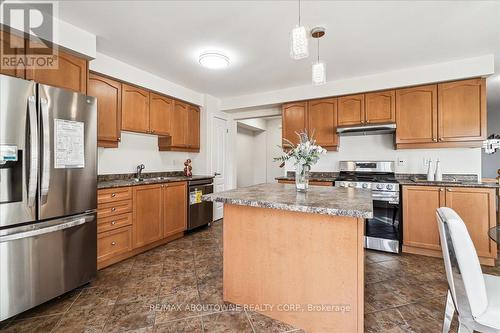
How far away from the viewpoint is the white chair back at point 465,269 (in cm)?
115

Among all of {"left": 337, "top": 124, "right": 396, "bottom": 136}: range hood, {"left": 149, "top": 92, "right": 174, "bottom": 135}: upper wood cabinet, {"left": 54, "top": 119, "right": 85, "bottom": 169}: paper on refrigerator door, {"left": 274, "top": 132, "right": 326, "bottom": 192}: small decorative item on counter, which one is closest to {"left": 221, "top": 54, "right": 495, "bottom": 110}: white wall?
{"left": 337, "top": 124, "right": 396, "bottom": 136}: range hood

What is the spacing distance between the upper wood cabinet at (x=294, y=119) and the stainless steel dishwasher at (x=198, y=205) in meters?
1.59

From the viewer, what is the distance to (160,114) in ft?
12.1

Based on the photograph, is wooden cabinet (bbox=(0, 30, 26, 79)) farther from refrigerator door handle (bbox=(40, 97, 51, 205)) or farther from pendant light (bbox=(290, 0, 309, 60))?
pendant light (bbox=(290, 0, 309, 60))

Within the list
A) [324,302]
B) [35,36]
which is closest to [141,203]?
[35,36]

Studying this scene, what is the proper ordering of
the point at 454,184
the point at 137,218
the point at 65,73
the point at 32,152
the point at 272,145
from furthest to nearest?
the point at 272,145, the point at 137,218, the point at 454,184, the point at 65,73, the point at 32,152

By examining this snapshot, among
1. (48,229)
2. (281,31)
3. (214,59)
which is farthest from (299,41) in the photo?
(48,229)

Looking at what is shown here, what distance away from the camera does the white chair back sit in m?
1.15

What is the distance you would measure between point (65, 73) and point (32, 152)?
93cm

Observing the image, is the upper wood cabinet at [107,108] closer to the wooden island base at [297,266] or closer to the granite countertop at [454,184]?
the wooden island base at [297,266]

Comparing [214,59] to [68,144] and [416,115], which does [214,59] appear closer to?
[68,144]

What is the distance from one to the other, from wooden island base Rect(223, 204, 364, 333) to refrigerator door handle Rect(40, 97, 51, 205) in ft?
4.79

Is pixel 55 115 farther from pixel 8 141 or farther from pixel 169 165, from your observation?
pixel 169 165

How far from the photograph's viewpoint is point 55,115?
1931 millimetres
